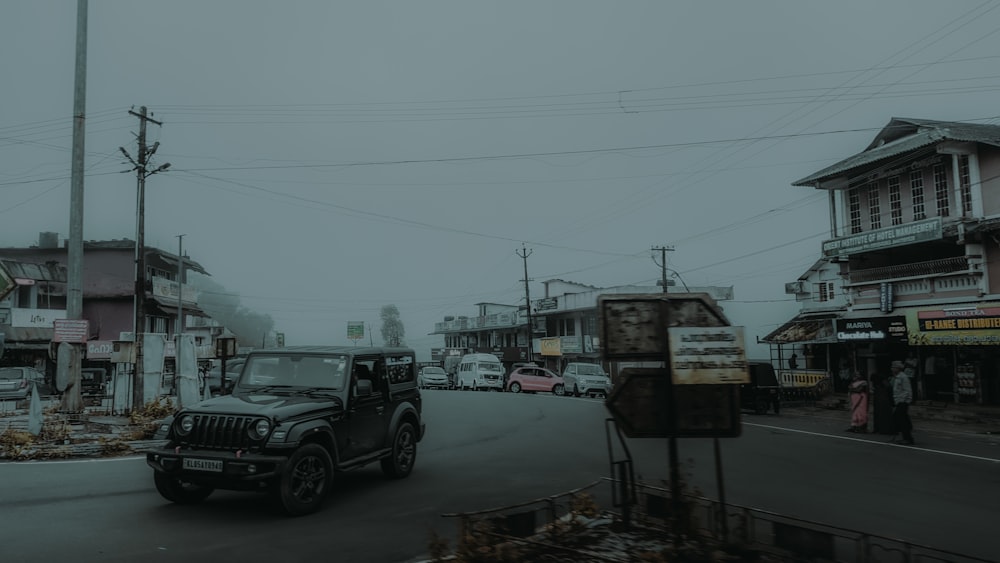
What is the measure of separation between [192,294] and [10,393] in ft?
75.3

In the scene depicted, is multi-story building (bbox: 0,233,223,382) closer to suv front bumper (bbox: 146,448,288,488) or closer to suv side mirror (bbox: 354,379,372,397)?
suv side mirror (bbox: 354,379,372,397)

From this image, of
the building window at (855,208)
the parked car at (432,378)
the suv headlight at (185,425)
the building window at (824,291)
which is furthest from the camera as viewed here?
the parked car at (432,378)

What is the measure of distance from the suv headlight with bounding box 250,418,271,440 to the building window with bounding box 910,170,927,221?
25.3 metres

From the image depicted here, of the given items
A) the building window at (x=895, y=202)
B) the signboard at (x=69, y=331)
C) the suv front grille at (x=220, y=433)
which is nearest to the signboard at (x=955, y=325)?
the building window at (x=895, y=202)

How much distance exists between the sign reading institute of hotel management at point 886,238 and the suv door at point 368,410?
21.4 meters

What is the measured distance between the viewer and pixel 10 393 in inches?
1020

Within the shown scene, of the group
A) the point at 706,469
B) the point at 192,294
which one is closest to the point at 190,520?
the point at 706,469

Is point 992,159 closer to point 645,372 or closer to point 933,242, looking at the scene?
point 933,242

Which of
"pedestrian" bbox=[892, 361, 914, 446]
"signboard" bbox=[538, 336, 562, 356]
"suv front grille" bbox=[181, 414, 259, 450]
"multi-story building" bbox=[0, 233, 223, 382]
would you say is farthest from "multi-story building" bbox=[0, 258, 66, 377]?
"pedestrian" bbox=[892, 361, 914, 446]

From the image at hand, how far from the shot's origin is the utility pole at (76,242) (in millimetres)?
16891

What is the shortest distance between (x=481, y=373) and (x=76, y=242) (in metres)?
28.3

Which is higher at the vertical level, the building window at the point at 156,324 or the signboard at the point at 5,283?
the building window at the point at 156,324

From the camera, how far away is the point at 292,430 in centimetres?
712

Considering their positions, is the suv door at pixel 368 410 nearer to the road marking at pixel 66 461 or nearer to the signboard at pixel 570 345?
the road marking at pixel 66 461
